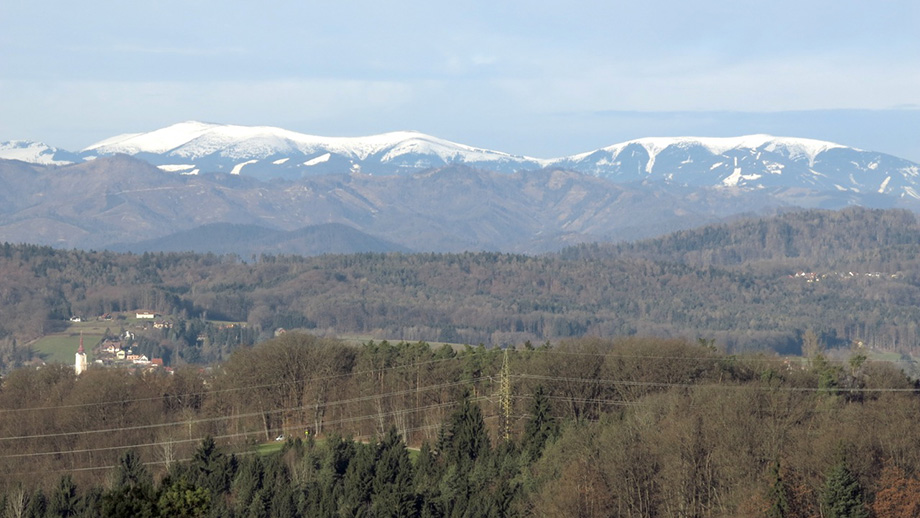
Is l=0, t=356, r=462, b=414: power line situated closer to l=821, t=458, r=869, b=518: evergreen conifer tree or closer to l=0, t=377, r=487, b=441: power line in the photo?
l=0, t=377, r=487, b=441: power line

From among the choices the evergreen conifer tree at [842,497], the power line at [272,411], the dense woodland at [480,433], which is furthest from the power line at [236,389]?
the evergreen conifer tree at [842,497]

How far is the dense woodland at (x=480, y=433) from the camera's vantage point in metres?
58.5

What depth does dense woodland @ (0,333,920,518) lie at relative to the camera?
5853 centimetres

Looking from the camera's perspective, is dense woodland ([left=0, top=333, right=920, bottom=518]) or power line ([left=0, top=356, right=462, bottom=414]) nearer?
dense woodland ([left=0, top=333, right=920, bottom=518])

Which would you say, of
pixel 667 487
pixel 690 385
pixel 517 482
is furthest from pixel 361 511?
pixel 690 385

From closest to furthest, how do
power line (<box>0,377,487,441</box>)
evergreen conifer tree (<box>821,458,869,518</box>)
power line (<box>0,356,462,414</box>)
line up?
evergreen conifer tree (<box>821,458,869,518</box>) < power line (<box>0,377,487,441</box>) < power line (<box>0,356,462,414</box>)

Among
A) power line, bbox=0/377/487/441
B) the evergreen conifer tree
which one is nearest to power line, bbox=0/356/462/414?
power line, bbox=0/377/487/441

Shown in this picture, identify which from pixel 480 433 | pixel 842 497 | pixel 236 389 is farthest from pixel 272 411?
pixel 842 497

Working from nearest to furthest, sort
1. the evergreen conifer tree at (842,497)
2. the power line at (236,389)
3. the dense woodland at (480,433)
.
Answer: the evergreen conifer tree at (842,497), the dense woodland at (480,433), the power line at (236,389)

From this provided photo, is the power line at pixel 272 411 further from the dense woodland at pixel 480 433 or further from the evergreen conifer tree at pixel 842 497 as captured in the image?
the evergreen conifer tree at pixel 842 497

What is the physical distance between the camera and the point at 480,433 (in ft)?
A: 235

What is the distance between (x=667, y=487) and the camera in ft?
194

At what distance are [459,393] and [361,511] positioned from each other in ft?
71.0

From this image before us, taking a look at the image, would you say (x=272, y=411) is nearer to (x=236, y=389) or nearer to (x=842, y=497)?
(x=236, y=389)
